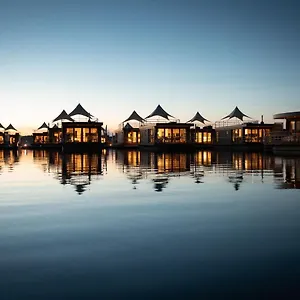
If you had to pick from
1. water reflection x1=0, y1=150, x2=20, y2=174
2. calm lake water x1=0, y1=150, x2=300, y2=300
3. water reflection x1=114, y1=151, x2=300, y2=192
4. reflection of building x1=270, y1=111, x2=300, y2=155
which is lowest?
calm lake water x1=0, y1=150, x2=300, y2=300

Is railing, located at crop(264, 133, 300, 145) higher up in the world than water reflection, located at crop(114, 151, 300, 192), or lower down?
higher up

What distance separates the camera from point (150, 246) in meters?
4.82

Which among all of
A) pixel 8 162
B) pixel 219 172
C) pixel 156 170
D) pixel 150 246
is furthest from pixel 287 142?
pixel 150 246

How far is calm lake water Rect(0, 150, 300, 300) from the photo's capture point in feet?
→ 11.3

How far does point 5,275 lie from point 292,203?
6.22m

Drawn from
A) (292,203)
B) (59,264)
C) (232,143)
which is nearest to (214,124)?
(232,143)

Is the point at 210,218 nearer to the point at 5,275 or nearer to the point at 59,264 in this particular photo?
the point at 59,264

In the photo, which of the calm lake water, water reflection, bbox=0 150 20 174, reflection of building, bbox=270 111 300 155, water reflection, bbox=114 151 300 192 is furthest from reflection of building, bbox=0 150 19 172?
reflection of building, bbox=270 111 300 155

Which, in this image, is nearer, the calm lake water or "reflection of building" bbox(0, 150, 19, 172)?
the calm lake water

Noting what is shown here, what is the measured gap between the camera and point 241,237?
17.3ft

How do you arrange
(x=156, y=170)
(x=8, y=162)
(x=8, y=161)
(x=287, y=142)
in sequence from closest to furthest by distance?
(x=156, y=170) < (x=8, y=162) < (x=8, y=161) < (x=287, y=142)

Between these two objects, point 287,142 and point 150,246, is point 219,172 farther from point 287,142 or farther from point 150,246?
point 287,142

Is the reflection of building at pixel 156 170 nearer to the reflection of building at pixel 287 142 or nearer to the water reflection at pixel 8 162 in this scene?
the water reflection at pixel 8 162

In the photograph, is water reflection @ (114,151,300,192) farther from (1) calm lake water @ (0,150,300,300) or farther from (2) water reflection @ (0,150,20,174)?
(2) water reflection @ (0,150,20,174)
